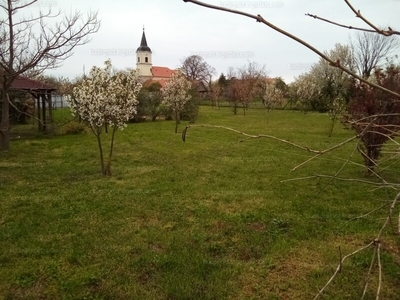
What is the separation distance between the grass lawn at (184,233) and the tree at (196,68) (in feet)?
169

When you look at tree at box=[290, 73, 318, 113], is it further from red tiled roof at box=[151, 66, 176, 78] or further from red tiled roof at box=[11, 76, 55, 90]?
red tiled roof at box=[151, 66, 176, 78]

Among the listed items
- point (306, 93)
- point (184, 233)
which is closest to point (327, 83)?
point (306, 93)

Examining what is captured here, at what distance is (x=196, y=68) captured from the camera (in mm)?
58656

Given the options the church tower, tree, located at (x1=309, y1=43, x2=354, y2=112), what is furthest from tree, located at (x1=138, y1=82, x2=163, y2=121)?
the church tower

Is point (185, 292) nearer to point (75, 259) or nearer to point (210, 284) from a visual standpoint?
point (210, 284)

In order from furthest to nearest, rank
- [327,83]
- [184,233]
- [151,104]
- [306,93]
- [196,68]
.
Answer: [196,68] → [327,83] → [306,93] → [151,104] → [184,233]

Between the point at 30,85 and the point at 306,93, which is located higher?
the point at 306,93

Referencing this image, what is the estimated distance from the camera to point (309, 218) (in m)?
5.29

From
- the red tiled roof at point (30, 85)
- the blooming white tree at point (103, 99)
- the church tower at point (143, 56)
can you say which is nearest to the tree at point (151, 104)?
the red tiled roof at point (30, 85)

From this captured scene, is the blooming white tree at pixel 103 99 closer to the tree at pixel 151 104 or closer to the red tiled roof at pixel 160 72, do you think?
the tree at pixel 151 104

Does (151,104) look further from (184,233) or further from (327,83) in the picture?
(327,83)

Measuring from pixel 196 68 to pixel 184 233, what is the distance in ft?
186

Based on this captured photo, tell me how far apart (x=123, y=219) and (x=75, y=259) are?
136 cm

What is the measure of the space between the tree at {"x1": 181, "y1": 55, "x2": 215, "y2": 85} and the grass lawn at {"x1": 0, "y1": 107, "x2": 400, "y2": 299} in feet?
169
